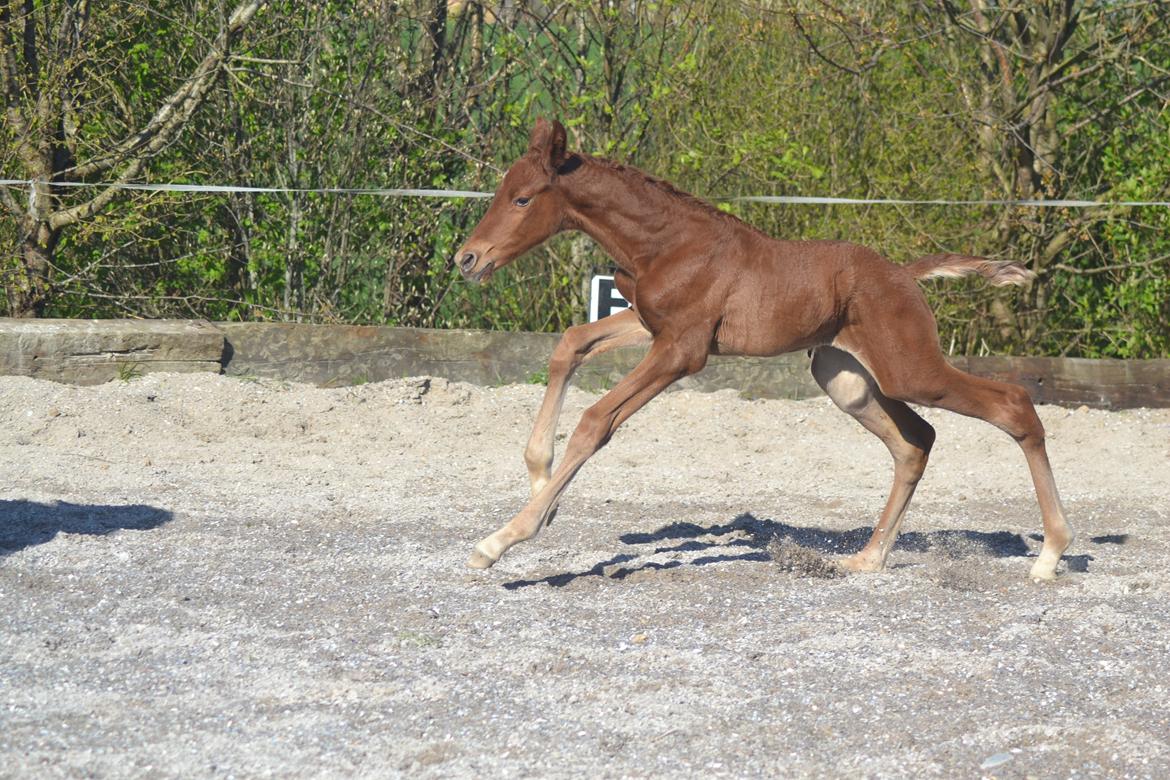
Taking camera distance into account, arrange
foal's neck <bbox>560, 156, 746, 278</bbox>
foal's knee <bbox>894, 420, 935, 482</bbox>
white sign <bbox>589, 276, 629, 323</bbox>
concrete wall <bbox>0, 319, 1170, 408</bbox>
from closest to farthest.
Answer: foal's neck <bbox>560, 156, 746, 278</bbox>
foal's knee <bbox>894, 420, 935, 482</bbox>
concrete wall <bbox>0, 319, 1170, 408</bbox>
white sign <bbox>589, 276, 629, 323</bbox>

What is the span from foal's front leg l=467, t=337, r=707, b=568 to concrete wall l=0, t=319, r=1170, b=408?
4.33m

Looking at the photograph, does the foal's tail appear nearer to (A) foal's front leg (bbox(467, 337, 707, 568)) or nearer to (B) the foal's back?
(B) the foal's back

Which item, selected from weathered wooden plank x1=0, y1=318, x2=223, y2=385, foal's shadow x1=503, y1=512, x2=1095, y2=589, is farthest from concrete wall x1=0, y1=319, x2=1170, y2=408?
foal's shadow x1=503, y1=512, x2=1095, y2=589

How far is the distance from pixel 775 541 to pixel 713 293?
1380 mm

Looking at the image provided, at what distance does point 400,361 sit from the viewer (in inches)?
402

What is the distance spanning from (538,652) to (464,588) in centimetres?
90

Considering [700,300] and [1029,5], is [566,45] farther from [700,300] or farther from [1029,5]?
[700,300]

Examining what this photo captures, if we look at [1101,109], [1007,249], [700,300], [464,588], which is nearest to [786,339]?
[700,300]

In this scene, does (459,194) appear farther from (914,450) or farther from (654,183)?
(914,450)

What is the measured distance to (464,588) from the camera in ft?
18.2

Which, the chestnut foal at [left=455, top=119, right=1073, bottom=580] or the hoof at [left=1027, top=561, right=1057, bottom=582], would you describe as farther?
the hoof at [left=1027, top=561, right=1057, bottom=582]

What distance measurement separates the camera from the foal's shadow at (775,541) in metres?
6.22

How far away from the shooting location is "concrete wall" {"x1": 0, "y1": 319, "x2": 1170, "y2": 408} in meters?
9.62

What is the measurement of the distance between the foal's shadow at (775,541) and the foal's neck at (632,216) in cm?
128
